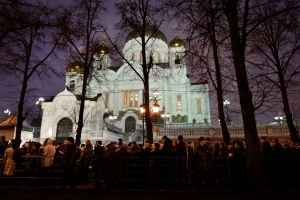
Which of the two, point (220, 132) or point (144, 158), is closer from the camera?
point (144, 158)

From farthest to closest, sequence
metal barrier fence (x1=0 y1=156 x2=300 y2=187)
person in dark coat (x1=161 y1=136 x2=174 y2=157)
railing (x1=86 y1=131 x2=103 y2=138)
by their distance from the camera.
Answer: railing (x1=86 y1=131 x2=103 y2=138) < person in dark coat (x1=161 y1=136 x2=174 y2=157) < metal barrier fence (x1=0 y1=156 x2=300 y2=187)

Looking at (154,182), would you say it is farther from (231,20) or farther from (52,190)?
(231,20)

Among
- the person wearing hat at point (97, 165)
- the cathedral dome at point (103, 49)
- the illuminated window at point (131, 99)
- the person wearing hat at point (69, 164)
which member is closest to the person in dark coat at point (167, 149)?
the person wearing hat at point (97, 165)

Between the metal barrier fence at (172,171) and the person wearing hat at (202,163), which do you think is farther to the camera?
the metal barrier fence at (172,171)

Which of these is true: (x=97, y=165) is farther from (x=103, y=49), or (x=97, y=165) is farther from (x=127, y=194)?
(x=103, y=49)

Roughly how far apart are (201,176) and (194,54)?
534cm

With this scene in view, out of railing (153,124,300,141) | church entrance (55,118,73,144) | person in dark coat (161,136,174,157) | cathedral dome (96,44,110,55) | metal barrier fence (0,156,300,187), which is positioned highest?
cathedral dome (96,44,110,55)

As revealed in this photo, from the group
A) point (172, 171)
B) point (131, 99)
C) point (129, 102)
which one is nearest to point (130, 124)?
point (129, 102)

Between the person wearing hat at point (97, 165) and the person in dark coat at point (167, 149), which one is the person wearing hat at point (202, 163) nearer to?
the person in dark coat at point (167, 149)

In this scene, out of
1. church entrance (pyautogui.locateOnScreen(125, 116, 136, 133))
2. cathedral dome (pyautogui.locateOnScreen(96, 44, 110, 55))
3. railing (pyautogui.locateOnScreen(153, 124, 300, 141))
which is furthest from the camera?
church entrance (pyautogui.locateOnScreen(125, 116, 136, 133))

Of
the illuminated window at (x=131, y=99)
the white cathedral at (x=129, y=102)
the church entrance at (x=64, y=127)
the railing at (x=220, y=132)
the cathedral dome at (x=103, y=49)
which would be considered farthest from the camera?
the illuminated window at (x=131, y=99)

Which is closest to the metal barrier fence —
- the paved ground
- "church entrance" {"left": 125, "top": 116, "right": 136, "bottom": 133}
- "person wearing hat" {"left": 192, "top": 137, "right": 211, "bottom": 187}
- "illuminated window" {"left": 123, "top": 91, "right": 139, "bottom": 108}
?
"person wearing hat" {"left": 192, "top": 137, "right": 211, "bottom": 187}

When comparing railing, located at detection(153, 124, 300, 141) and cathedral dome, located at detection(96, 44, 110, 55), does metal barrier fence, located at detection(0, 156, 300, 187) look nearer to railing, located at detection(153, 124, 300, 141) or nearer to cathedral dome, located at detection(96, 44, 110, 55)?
cathedral dome, located at detection(96, 44, 110, 55)

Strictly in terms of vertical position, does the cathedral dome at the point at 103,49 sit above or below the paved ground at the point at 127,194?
above
